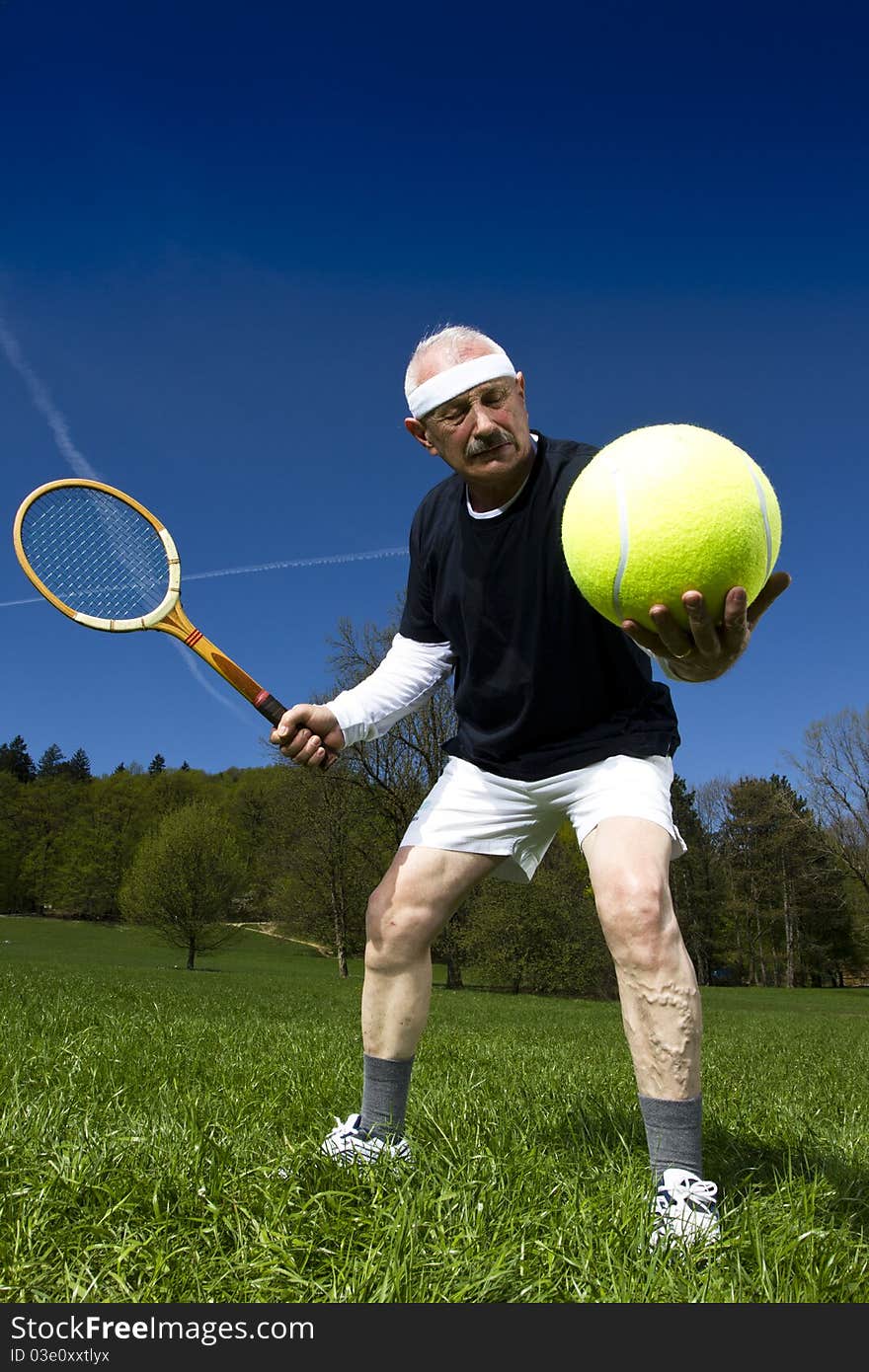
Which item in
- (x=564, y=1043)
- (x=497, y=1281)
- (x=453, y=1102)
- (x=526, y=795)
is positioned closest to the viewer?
(x=497, y=1281)

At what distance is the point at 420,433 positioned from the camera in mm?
3439

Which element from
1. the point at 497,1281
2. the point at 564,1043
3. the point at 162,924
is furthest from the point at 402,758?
the point at 497,1281

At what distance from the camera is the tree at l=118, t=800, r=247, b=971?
123ft

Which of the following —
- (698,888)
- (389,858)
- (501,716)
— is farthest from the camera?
(698,888)

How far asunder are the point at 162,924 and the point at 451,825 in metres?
37.4

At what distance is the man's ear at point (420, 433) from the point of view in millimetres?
3400

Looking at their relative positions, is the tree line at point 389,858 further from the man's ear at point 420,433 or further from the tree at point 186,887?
the man's ear at point 420,433

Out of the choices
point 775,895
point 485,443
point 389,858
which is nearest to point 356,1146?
point 485,443

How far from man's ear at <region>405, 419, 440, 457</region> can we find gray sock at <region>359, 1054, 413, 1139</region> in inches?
83.9

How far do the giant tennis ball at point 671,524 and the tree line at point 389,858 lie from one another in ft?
25.2

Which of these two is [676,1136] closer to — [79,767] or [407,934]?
[407,934]

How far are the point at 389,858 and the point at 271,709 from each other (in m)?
26.8

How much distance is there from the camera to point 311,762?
367cm
